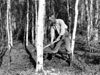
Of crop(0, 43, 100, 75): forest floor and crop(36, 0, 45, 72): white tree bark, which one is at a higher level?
crop(36, 0, 45, 72): white tree bark

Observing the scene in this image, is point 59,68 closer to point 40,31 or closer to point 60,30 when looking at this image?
point 60,30

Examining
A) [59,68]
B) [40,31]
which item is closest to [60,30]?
[59,68]

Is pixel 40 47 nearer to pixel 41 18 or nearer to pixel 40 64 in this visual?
pixel 40 64

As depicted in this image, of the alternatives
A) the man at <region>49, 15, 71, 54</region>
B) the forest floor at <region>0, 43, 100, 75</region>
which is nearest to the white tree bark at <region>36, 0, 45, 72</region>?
the forest floor at <region>0, 43, 100, 75</region>

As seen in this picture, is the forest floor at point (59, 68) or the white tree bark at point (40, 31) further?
the forest floor at point (59, 68)

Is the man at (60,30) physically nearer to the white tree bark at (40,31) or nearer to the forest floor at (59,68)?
the forest floor at (59,68)

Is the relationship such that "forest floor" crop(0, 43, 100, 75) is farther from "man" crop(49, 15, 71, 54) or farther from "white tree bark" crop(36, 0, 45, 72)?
"man" crop(49, 15, 71, 54)

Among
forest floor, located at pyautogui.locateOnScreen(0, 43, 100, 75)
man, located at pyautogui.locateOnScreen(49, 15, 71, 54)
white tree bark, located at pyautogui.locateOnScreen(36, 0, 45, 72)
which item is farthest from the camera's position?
man, located at pyautogui.locateOnScreen(49, 15, 71, 54)

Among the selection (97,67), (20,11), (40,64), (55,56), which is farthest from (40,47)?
(20,11)

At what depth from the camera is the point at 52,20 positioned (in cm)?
723

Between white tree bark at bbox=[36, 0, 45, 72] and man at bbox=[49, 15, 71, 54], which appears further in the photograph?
man at bbox=[49, 15, 71, 54]

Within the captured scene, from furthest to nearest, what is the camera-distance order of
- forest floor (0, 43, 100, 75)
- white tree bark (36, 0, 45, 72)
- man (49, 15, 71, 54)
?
man (49, 15, 71, 54), forest floor (0, 43, 100, 75), white tree bark (36, 0, 45, 72)

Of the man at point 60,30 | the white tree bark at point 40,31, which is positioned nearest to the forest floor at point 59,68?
the white tree bark at point 40,31

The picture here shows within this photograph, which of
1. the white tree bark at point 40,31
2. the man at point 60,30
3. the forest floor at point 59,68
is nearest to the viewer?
the white tree bark at point 40,31
